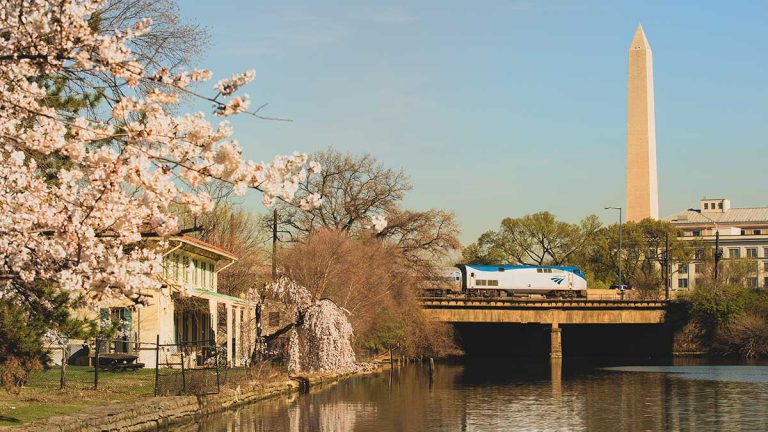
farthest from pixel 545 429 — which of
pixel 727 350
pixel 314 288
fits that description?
pixel 727 350

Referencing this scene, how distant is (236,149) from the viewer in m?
13.1

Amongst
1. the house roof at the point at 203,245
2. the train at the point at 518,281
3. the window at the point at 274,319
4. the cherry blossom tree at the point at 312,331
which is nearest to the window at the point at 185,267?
the house roof at the point at 203,245

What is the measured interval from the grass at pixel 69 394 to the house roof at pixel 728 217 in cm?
15231

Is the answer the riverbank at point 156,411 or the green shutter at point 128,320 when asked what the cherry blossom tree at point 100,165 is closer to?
the riverbank at point 156,411

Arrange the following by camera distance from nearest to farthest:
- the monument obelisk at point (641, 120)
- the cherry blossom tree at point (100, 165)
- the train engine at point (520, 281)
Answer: the cherry blossom tree at point (100, 165)
the train engine at point (520, 281)
the monument obelisk at point (641, 120)

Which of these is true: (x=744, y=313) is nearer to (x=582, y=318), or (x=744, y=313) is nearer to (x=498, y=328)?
(x=582, y=318)

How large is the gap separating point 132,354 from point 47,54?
1102 inches

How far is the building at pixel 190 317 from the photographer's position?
39.8 meters

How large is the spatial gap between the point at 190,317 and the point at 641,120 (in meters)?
71.4

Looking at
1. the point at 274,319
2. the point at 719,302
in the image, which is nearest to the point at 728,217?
the point at 719,302

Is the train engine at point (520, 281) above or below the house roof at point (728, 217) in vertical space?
below

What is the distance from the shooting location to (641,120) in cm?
10919

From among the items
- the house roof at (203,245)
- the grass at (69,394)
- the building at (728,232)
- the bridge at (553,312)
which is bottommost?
the grass at (69,394)

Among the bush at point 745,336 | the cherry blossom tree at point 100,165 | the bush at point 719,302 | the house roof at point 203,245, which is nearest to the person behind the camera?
the cherry blossom tree at point 100,165
